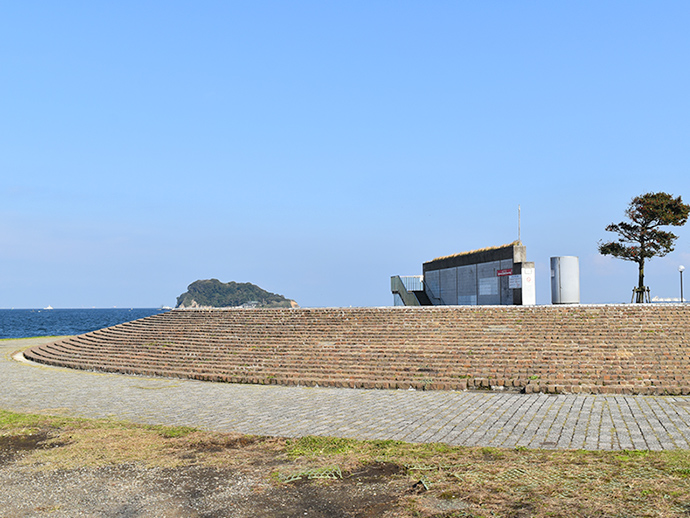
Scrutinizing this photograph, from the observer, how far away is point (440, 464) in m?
7.24

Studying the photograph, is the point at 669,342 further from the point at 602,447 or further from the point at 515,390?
the point at 602,447

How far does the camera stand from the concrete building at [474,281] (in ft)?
77.6

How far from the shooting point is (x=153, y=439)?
9070 millimetres

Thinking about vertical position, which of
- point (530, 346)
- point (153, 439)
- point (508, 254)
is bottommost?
point (153, 439)

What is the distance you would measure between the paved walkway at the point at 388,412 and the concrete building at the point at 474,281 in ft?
37.0

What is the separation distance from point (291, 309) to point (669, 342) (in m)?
12.7

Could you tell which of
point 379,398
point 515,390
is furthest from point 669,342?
point 379,398

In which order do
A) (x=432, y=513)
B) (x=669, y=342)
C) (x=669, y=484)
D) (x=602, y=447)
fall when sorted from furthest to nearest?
1. (x=669, y=342)
2. (x=602, y=447)
3. (x=669, y=484)
4. (x=432, y=513)

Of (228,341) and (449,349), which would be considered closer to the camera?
(449,349)

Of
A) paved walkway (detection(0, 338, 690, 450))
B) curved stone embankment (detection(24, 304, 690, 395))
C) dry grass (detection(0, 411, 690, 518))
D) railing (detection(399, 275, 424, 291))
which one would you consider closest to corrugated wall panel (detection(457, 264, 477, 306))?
railing (detection(399, 275, 424, 291))

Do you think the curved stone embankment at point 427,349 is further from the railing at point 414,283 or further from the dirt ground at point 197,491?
the railing at point 414,283

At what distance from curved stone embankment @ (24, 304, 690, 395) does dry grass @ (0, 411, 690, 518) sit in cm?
595

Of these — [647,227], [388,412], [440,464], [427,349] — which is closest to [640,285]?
[647,227]

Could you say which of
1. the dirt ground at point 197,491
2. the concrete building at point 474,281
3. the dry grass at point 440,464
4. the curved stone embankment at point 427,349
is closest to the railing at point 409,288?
the concrete building at point 474,281
